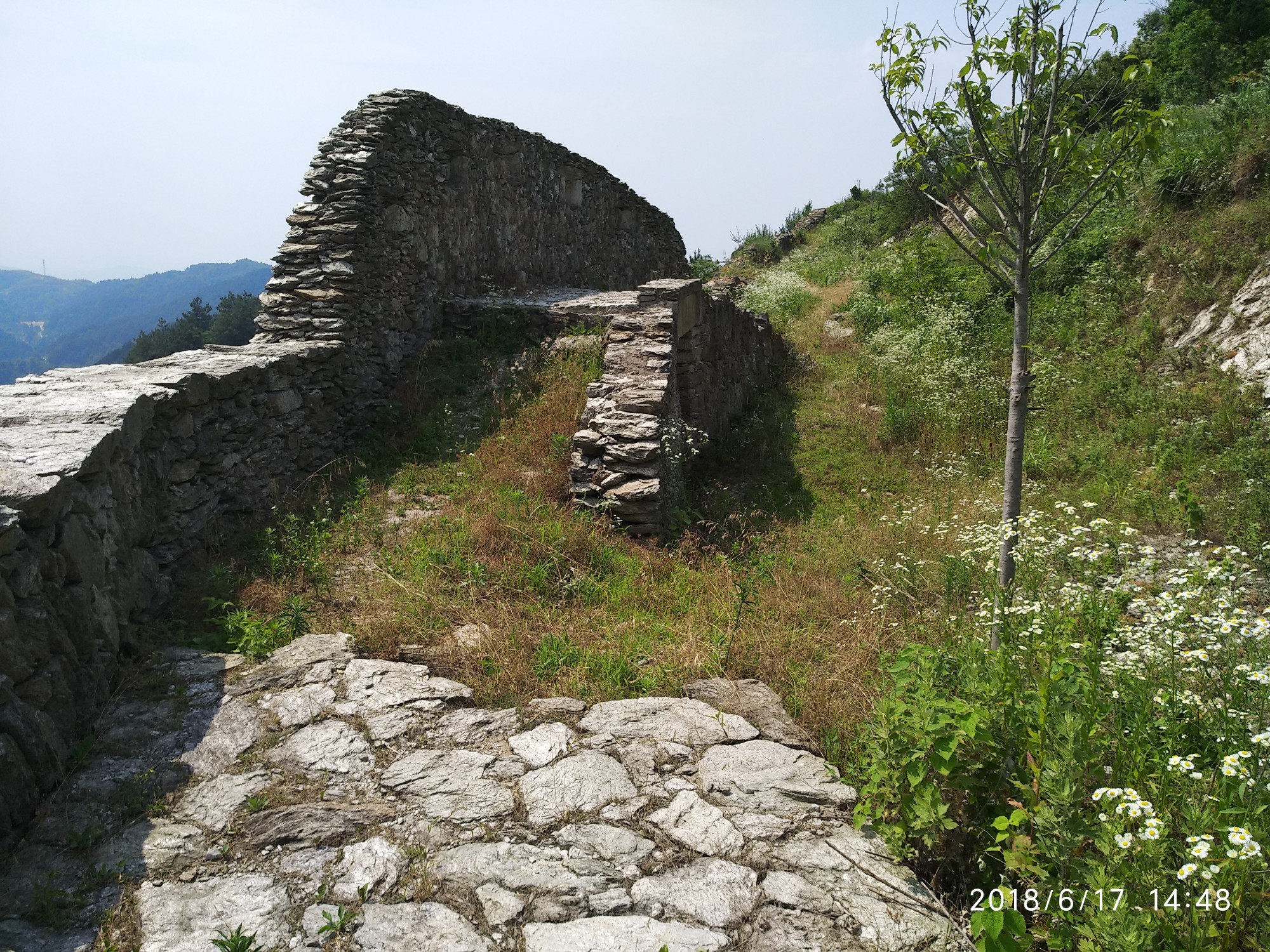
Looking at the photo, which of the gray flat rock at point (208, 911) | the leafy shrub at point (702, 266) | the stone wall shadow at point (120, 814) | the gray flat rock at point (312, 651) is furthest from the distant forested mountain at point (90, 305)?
the gray flat rock at point (208, 911)

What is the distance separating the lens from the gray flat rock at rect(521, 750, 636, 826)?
282cm

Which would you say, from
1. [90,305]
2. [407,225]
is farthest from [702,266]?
[90,305]

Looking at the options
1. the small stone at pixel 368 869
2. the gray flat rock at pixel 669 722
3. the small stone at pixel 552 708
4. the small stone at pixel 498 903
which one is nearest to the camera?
the small stone at pixel 498 903

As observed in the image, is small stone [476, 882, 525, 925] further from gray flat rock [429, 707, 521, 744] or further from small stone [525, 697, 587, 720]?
small stone [525, 697, 587, 720]

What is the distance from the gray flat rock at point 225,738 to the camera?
3.05 m

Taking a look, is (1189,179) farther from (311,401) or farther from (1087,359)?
(311,401)

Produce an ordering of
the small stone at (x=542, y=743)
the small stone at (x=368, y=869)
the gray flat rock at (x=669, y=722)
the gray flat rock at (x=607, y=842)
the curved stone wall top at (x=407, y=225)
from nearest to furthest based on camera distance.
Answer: the small stone at (x=368, y=869) < the gray flat rock at (x=607, y=842) < the small stone at (x=542, y=743) < the gray flat rock at (x=669, y=722) < the curved stone wall top at (x=407, y=225)

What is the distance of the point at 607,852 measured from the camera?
8.52ft

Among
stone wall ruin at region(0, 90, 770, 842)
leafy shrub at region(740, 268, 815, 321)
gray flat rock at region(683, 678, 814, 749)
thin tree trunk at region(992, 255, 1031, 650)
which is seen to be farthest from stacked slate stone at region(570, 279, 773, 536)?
leafy shrub at region(740, 268, 815, 321)

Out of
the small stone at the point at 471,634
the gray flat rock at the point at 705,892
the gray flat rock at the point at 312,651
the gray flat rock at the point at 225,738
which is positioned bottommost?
the gray flat rock at the point at 705,892

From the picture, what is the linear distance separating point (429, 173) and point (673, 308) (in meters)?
3.36

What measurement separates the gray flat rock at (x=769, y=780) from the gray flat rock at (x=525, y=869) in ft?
1.92

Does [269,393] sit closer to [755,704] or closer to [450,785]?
[450,785]

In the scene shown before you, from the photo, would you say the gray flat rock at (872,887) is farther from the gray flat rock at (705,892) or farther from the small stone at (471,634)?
the small stone at (471,634)
